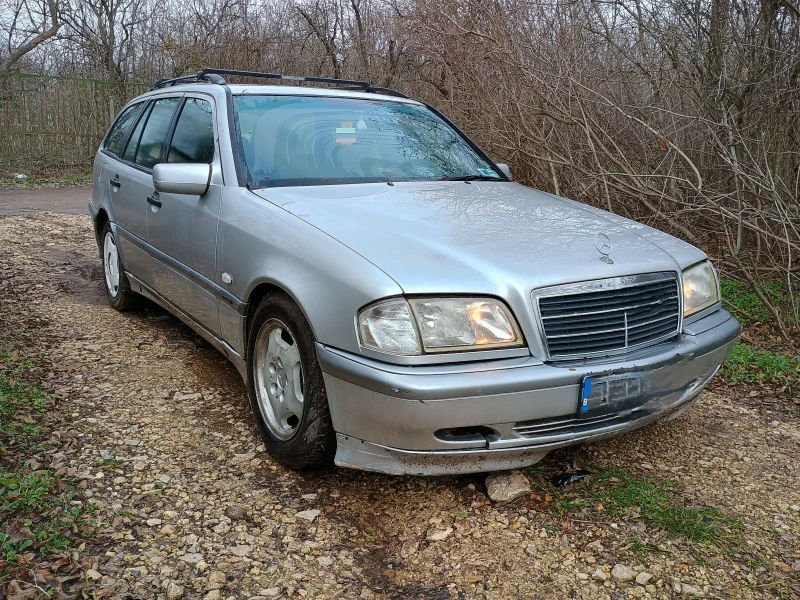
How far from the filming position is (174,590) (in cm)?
230

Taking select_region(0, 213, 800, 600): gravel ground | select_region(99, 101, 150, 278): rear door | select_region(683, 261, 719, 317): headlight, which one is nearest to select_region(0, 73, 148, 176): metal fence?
select_region(99, 101, 150, 278): rear door

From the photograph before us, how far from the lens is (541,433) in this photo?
256cm

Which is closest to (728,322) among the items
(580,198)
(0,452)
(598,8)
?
(0,452)

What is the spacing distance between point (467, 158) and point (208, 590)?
9.31ft

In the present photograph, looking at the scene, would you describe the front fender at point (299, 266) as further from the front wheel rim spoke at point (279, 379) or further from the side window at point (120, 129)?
the side window at point (120, 129)

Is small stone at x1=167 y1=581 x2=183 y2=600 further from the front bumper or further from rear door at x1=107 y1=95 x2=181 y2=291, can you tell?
rear door at x1=107 y1=95 x2=181 y2=291

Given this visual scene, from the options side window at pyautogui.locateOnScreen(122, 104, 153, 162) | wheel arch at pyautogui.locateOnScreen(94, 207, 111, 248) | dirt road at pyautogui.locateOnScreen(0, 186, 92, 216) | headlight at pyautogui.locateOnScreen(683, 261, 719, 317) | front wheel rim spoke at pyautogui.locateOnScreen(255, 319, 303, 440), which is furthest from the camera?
dirt road at pyautogui.locateOnScreen(0, 186, 92, 216)

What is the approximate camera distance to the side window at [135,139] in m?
4.93

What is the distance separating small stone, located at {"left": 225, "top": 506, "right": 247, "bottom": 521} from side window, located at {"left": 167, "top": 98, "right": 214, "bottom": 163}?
181 cm

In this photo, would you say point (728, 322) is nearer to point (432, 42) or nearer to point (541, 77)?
point (541, 77)

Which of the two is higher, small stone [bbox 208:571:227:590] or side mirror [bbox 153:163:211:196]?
side mirror [bbox 153:163:211:196]

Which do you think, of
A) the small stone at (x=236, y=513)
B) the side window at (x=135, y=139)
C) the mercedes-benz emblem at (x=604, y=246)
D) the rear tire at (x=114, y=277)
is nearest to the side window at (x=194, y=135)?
the side window at (x=135, y=139)

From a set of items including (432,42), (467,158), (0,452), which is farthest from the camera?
(432,42)

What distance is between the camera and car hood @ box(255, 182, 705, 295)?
2.55 metres
